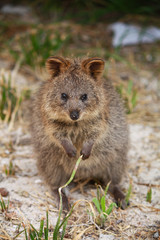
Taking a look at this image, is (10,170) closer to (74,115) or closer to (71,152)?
(71,152)

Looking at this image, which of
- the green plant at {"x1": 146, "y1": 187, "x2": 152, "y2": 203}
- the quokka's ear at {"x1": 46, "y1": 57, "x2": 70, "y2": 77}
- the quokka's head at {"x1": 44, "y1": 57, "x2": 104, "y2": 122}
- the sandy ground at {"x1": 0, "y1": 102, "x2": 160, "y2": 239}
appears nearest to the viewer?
the sandy ground at {"x1": 0, "y1": 102, "x2": 160, "y2": 239}

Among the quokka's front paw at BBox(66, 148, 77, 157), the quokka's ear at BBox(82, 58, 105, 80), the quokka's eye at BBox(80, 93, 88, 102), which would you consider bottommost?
the quokka's front paw at BBox(66, 148, 77, 157)

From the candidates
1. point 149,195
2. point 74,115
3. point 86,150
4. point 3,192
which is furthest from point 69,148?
point 149,195

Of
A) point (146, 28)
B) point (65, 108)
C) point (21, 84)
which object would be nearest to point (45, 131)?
point (65, 108)

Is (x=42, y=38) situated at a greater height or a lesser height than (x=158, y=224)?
greater

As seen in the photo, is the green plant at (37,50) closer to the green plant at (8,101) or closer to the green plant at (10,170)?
the green plant at (8,101)

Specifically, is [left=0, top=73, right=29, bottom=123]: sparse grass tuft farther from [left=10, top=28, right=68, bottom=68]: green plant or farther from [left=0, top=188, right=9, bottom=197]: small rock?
[left=0, top=188, right=9, bottom=197]: small rock

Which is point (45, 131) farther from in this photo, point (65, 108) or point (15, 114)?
point (15, 114)

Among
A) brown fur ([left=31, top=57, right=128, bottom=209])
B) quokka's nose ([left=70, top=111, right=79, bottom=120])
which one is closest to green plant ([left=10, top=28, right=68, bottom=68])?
brown fur ([left=31, top=57, right=128, bottom=209])
